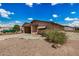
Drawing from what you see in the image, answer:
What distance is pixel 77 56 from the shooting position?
10.5 ft

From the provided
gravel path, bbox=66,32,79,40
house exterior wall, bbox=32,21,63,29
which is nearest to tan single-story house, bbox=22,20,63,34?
house exterior wall, bbox=32,21,63,29

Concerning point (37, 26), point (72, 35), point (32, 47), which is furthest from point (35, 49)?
point (72, 35)

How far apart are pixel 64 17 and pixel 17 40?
2.89ft

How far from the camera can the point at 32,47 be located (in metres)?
3.29

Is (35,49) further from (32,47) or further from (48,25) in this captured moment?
(48,25)

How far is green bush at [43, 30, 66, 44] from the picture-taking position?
10.7ft

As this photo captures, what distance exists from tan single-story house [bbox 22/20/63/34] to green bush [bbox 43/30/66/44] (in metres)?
0.08

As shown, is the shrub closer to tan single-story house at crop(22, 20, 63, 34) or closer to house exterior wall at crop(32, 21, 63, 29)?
tan single-story house at crop(22, 20, 63, 34)

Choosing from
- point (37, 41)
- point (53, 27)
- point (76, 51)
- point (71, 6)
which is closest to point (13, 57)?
point (37, 41)

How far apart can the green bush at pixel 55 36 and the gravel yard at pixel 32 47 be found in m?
0.08

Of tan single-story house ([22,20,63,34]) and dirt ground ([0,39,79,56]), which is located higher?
tan single-story house ([22,20,63,34])

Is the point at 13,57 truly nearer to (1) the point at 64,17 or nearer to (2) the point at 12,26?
(2) the point at 12,26

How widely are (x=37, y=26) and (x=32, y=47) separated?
365 millimetres

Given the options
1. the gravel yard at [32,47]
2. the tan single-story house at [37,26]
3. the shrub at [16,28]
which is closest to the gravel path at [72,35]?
the gravel yard at [32,47]
